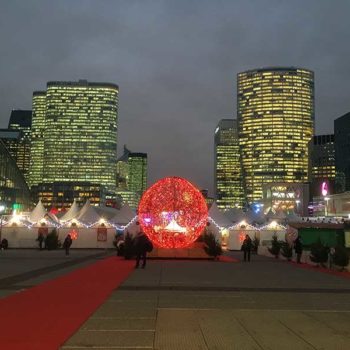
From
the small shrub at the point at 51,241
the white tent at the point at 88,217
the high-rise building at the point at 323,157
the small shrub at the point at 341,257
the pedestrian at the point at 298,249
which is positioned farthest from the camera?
the high-rise building at the point at 323,157

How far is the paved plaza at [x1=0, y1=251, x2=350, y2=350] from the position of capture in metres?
7.51

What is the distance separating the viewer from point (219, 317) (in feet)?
31.2

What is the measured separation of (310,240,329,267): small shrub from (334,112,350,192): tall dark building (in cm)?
11342

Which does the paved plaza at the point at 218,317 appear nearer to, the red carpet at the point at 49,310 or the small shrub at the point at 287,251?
the red carpet at the point at 49,310

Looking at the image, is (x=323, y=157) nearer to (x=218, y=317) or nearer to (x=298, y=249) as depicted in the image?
(x=298, y=249)

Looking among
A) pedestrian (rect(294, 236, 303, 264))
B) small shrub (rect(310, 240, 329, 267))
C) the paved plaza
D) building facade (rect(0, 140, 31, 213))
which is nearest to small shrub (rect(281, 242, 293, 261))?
pedestrian (rect(294, 236, 303, 264))

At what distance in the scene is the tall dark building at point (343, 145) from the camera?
13725 centimetres

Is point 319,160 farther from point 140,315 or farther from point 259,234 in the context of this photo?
point 140,315

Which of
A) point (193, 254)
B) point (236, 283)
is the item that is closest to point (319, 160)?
point (193, 254)

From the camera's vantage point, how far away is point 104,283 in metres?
15.8

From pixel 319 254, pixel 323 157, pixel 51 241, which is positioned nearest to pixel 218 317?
pixel 319 254

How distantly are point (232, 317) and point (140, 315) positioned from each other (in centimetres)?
166

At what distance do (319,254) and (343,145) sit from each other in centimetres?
12237

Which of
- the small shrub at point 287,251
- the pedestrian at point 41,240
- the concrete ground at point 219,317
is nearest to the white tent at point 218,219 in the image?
the pedestrian at point 41,240
